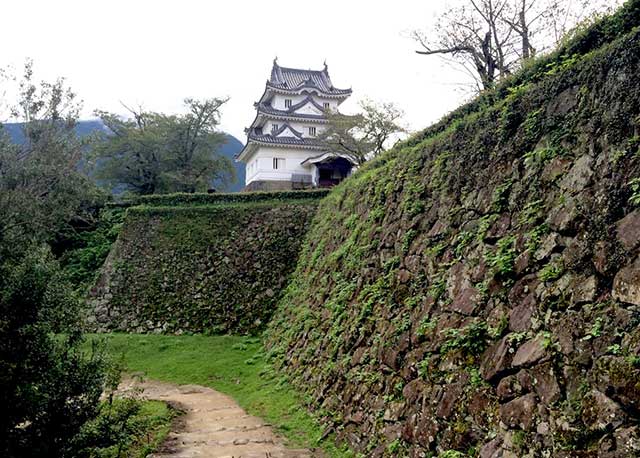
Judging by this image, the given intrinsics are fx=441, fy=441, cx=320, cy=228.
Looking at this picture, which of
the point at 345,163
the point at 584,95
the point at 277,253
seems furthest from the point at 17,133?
the point at 584,95

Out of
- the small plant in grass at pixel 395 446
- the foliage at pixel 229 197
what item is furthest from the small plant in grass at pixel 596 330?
the foliage at pixel 229 197

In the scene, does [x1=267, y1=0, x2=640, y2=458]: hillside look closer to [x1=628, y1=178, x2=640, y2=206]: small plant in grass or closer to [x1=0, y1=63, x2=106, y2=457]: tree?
[x1=628, y1=178, x2=640, y2=206]: small plant in grass

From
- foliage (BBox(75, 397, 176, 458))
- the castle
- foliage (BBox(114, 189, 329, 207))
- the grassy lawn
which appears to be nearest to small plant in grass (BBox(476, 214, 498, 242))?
the grassy lawn

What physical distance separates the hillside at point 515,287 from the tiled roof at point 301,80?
26709 mm

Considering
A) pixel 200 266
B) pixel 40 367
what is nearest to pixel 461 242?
pixel 40 367

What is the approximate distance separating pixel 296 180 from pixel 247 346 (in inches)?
663

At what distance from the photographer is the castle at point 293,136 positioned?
29.2 metres

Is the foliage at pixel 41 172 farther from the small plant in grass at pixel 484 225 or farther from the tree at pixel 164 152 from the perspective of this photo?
the small plant in grass at pixel 484 225

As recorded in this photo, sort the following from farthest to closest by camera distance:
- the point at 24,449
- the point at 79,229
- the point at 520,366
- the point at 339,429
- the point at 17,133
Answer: the point at 79,229 → the point at 17,133 → the point at 339,429 → the point at 24,449 → the point at 520,366

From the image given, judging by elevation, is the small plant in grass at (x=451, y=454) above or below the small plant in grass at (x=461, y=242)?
below

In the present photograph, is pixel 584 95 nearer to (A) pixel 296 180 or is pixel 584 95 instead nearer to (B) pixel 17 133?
(B) pixel 17 133

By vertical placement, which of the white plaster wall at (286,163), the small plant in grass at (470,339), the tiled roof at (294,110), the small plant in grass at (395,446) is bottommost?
the small plant in grass at (395,446)

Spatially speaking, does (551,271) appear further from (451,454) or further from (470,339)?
(451,454)

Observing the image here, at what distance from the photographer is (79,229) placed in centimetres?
2164
